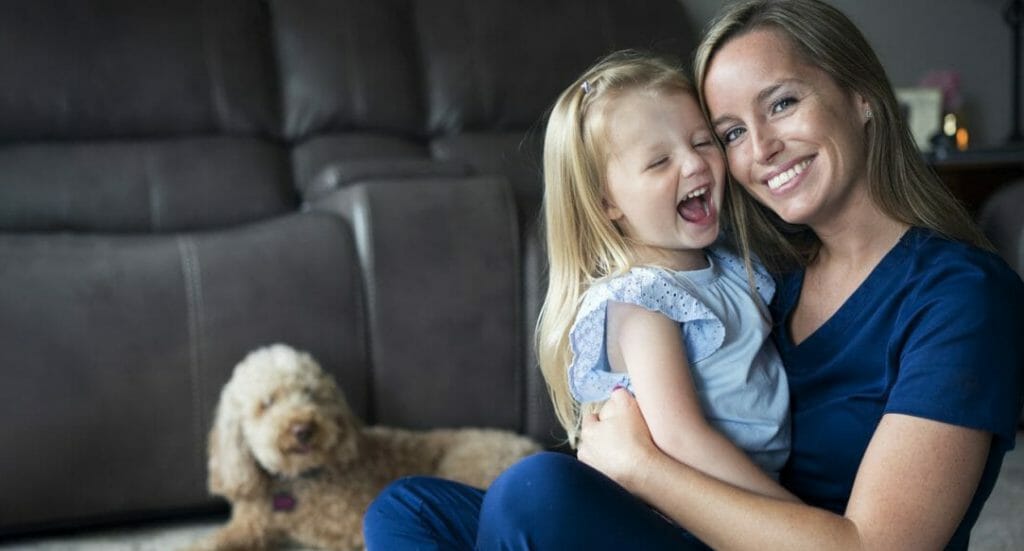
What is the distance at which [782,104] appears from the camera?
121cm

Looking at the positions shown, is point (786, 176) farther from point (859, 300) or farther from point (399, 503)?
point (399, 503)

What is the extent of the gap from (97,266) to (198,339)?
230mm

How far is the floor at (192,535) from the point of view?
197cm

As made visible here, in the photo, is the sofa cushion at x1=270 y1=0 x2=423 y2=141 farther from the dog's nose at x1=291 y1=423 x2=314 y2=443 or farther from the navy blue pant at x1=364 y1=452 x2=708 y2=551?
the navy blue pant at x1=364 y1=452 x2=708 y2=551

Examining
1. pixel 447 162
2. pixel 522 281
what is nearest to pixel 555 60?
pixel 447 162

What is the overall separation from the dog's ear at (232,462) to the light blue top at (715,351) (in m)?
0.97

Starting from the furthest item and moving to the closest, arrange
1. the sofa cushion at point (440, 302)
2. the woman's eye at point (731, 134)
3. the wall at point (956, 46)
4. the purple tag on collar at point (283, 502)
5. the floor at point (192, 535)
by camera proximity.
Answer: the wall at point (956, 46), the sofa cushion at point (440, 302), the purple tag on collar at point (283, 502), the floor at point (192, 535), the woman's eye at point (731, 134)

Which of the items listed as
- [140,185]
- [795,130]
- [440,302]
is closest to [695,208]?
[795,130]

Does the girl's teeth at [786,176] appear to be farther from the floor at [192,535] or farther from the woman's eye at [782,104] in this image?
the floor at [192,535]

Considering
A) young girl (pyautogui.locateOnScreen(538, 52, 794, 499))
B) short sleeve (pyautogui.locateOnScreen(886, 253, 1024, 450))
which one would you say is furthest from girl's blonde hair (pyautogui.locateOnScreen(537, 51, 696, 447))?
short sleeve (pyautogui.locateOnScreen(886, 253, 1024, 450))

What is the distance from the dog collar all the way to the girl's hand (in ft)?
3.32

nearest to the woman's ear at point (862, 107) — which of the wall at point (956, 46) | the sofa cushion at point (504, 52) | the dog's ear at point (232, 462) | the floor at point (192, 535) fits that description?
the floor at point (192, 535)

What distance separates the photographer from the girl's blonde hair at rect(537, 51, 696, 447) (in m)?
1.31

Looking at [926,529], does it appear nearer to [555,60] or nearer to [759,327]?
[759,327]
